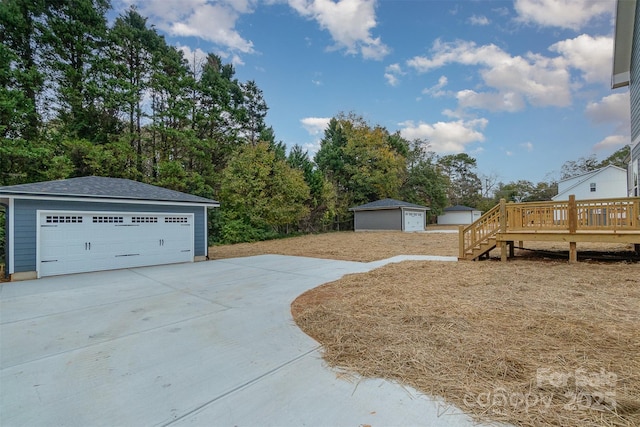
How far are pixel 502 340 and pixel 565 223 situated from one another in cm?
635

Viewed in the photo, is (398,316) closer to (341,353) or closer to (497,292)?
(341,353)

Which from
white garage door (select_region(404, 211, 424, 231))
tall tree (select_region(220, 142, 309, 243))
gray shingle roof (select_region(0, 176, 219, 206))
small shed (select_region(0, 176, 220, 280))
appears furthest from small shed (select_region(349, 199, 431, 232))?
small shed (select_region(0, 176, 220, 280))

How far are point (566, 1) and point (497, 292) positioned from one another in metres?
9.87

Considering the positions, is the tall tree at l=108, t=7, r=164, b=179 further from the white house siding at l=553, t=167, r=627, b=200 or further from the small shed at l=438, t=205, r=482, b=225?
the small shed at l=438, t=205, r=482, b=225

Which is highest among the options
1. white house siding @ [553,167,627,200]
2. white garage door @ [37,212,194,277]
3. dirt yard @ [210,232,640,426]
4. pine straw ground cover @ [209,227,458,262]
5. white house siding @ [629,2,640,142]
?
white house siding @ [629,2,640,142]

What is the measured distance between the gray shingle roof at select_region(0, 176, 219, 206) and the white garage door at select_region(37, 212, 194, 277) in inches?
22.6

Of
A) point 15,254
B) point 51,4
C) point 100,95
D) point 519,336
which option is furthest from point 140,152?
point 519,336

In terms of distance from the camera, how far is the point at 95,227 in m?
8.23

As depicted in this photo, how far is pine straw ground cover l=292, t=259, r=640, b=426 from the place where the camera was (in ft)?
6.64

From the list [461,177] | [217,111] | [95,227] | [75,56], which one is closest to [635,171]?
[95,227]

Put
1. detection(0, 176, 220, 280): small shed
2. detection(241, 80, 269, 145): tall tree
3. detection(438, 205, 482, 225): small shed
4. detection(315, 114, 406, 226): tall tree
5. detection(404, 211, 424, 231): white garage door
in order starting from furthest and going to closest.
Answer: detection(438, 205, 482, 225): small shed → detection(315, 114, 406, 226): tall tree → detection(241, 80, 269, 145): tall tree → detection(404, 211, 424, 231): white garage door → detection(0, 176, 220, 280): small shed

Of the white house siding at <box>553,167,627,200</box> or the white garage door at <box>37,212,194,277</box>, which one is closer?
the white garage door at <box>37,212,194,277</box>

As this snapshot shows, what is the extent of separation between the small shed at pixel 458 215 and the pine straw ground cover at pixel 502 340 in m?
32.2

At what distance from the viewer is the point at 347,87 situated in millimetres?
16766
